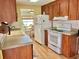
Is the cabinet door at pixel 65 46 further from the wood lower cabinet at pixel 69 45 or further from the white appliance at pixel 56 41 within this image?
the white appliance at pixel 56 41

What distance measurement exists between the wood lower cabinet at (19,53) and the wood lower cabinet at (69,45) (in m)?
1.81

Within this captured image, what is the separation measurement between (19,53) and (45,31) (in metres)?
3.47

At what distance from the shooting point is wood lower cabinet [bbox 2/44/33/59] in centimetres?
170

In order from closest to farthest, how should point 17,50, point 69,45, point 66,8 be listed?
point 17,50, point 69,45, point 66,8

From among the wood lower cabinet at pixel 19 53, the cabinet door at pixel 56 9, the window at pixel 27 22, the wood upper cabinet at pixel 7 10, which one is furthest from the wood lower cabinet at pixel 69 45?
the window at pixel 27 22

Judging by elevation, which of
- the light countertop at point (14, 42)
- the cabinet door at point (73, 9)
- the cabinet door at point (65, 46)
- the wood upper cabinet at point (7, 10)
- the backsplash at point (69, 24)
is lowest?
the cabinet door at point (65, 46)

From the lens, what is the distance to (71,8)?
367 cm

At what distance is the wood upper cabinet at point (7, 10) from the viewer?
4.81 ft

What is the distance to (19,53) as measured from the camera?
1.85m

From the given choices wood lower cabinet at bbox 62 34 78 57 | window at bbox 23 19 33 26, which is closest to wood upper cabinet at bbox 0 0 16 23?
wood lower cabinet at bbox 62 34 78 57

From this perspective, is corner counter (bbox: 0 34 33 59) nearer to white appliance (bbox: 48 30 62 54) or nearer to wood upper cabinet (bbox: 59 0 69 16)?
white appliance (bbox: 48 30 62 54)

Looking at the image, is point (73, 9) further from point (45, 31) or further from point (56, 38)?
point (45, 31)

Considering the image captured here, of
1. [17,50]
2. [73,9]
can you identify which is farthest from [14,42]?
[73,9]

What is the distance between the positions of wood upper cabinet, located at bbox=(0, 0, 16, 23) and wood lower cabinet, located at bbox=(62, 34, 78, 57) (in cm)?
234
